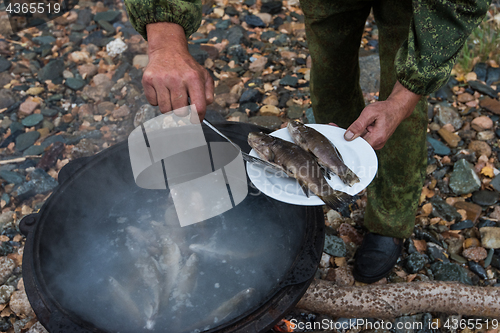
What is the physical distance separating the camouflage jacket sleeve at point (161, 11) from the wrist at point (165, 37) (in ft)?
0.10

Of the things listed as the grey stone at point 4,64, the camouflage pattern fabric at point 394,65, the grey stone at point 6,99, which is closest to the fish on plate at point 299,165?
the camouflage pattern fabric at point 394,65

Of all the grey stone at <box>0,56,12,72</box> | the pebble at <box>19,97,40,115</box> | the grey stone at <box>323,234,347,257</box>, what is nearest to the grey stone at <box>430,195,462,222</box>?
the grey stone at <box>323,234,347,257</box>

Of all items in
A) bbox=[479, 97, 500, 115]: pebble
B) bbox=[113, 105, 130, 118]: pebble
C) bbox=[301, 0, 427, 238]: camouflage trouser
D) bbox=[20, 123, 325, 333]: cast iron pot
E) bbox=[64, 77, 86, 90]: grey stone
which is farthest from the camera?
bbox=[64, 77, 86, 90]: grey stone

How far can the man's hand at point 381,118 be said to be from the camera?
199 centimetres

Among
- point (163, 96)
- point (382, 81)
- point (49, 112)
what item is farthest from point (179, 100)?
point (49, 112)

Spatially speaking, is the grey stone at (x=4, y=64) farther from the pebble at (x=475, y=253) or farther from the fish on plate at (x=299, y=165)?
the pebble at (x=475, y=253)

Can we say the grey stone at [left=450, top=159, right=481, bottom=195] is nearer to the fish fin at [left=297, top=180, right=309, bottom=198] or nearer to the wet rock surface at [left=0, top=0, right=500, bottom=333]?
the wet rock surface at [left=0, top=0, right=500, bottom=333]

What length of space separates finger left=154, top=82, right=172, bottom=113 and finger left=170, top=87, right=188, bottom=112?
21 mm

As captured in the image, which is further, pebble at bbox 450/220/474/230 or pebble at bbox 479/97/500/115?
pebble at bbox 479/97/500/115

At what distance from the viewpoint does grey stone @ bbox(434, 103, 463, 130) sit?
3.78 metres

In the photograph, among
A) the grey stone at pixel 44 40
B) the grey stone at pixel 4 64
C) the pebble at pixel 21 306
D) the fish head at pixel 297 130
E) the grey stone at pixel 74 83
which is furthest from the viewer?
the grey stone at pixel 44 40

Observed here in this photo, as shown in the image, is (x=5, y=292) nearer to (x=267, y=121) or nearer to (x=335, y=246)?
(x=335, y=246)

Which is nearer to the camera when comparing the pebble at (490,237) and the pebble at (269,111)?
the pebble at (490,237)

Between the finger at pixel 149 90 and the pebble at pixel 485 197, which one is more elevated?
the finger at pixel 149 90
